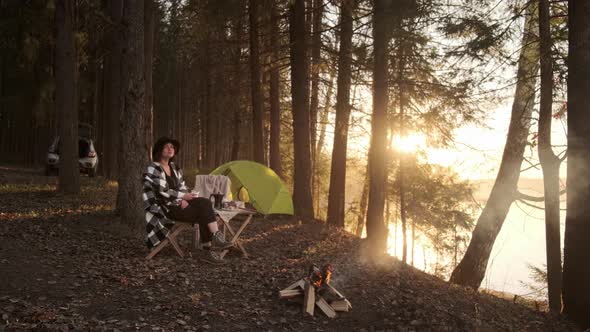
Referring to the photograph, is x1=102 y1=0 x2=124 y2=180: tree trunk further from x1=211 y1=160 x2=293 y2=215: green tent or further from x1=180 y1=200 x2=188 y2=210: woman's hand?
x1=211 y1=160 x2=293 y2=215: green tent

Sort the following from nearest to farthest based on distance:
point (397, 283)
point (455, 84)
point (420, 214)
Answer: point (397, 283)
point (455, 84)
point (420, 214)

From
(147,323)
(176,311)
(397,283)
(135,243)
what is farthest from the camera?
(135,243)

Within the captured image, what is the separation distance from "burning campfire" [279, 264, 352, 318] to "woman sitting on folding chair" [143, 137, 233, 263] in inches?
70.7

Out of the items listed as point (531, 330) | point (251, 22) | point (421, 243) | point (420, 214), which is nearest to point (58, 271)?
point (531, 330)

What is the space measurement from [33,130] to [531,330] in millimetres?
26901

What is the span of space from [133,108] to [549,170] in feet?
24.1

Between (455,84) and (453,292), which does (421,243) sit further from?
(453,292)

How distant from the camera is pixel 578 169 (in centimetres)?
671

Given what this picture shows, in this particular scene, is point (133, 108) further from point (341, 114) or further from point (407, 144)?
point (407, 144)

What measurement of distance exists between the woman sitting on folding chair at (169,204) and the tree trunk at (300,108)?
15.6ft

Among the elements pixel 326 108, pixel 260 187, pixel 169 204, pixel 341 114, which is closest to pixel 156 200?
pixel 169 204

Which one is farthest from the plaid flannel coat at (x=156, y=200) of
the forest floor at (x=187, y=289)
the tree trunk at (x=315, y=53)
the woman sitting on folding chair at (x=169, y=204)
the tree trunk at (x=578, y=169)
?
the tree trunk at (x=315, y=53)

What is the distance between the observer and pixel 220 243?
702 centimetres

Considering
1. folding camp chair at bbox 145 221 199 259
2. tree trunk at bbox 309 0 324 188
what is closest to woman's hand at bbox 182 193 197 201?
folding camp chair at bbox 145 221 199 259
